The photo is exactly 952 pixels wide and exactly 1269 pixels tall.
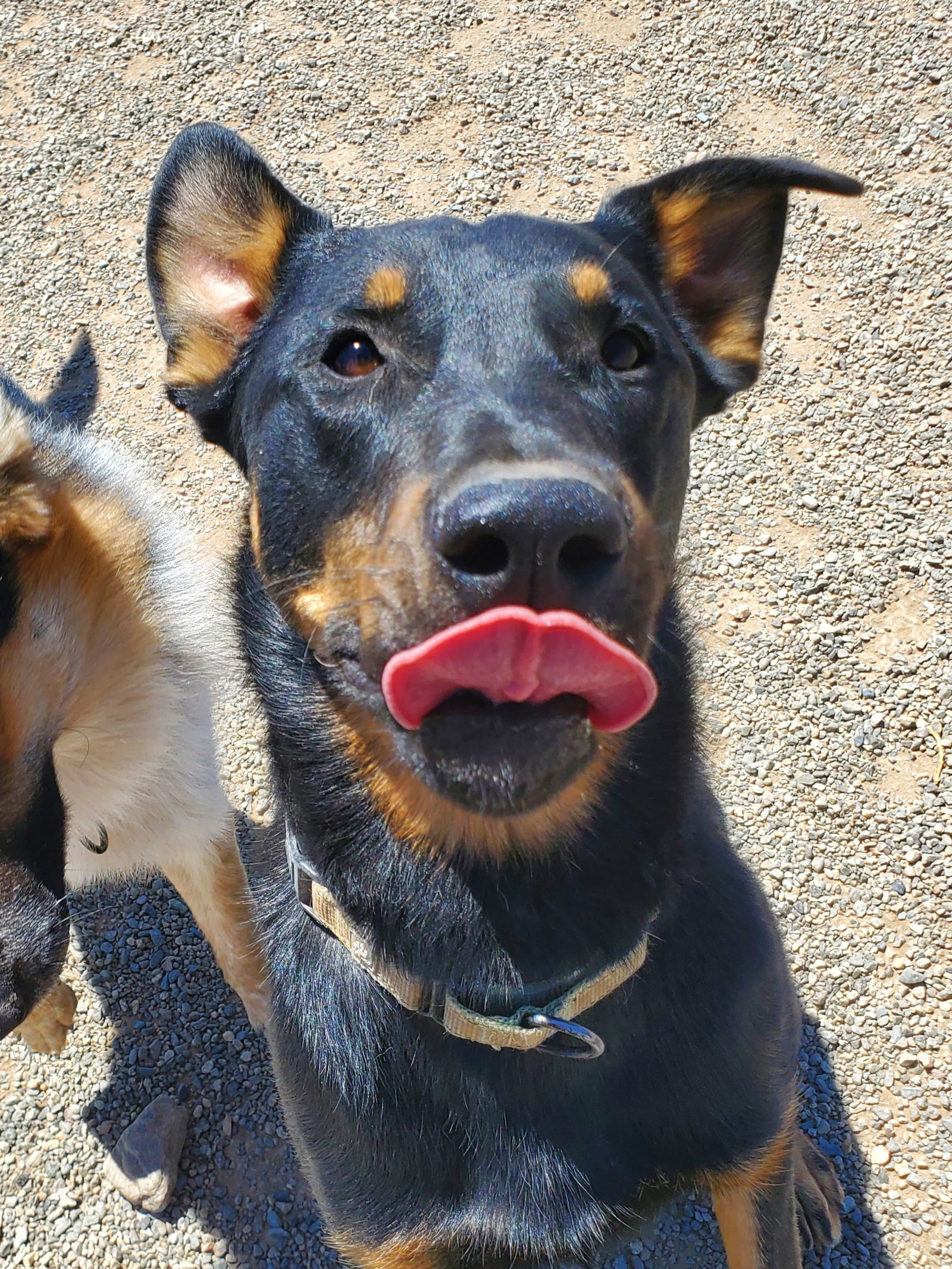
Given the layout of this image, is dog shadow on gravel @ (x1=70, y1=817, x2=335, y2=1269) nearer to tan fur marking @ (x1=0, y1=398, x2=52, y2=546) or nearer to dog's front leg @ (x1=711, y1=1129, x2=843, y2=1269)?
dog's front leg @ (x1=711, y1=1129, x2=843, y2=1269)

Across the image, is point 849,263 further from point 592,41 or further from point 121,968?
point 121,968

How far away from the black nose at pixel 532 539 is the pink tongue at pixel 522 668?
0.13 feet

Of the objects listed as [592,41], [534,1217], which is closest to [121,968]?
[534,1217]

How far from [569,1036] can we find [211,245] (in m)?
2.01

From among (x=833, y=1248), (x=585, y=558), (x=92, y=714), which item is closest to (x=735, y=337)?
(x=585, y=558)

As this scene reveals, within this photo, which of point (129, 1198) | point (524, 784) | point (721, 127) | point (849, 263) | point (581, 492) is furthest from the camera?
point (721, 127)

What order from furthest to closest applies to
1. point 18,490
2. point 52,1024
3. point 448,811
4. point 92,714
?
point 52,1024, point 92,714, point 18,490, point 448,811

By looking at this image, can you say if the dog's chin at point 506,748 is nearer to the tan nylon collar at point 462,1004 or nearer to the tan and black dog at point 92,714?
the tan nylon collar at point 462,1004

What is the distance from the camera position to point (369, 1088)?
201cm

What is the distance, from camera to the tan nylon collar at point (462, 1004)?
5.93ft

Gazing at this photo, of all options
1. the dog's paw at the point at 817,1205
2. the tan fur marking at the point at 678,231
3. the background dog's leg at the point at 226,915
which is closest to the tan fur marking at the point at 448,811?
the tan fur marking at the point at 678,231

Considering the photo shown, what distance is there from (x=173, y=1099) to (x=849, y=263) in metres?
4.61

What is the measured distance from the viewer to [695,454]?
165 inches

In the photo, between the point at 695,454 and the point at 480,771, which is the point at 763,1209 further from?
the point at 695,454
